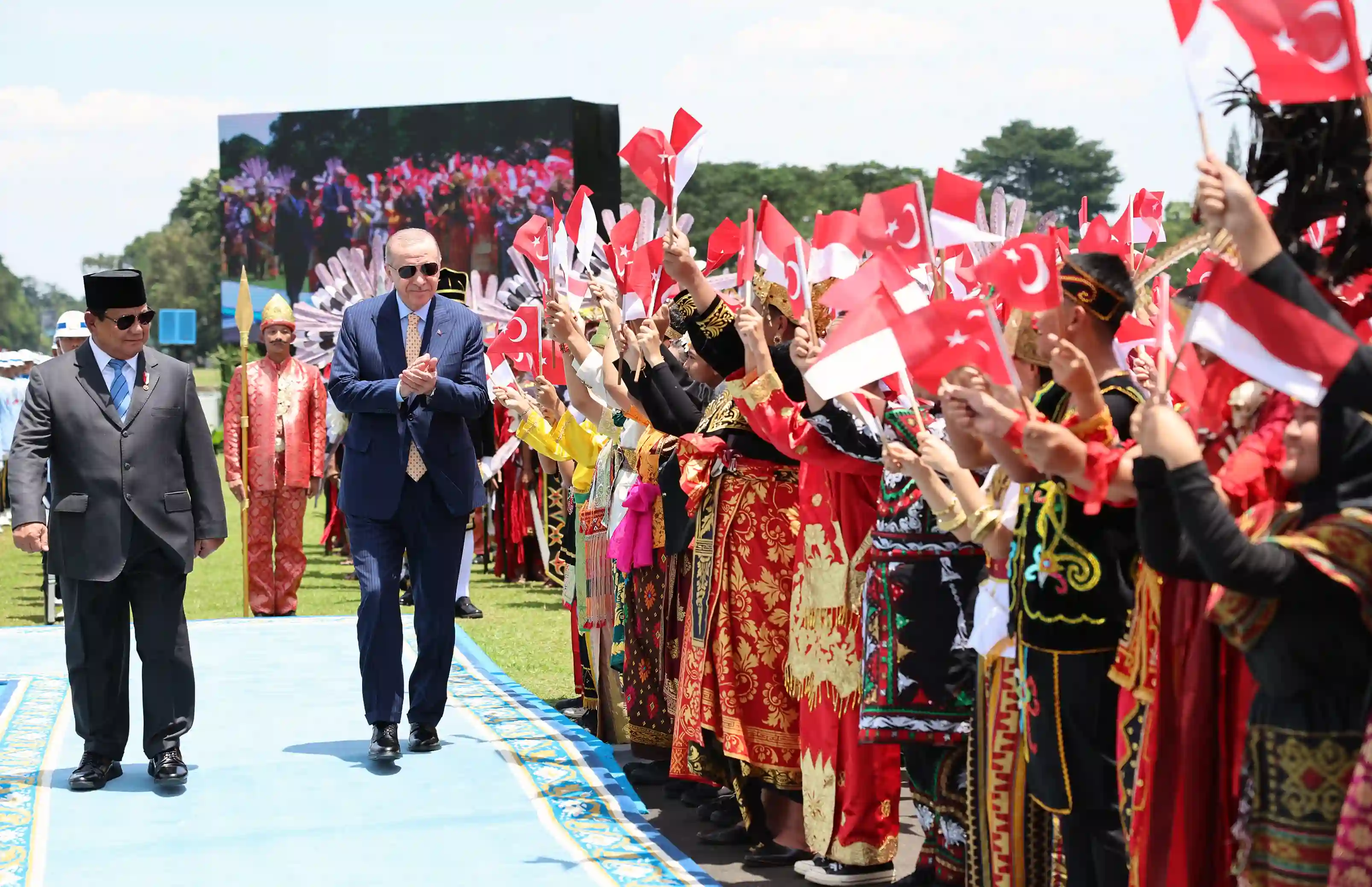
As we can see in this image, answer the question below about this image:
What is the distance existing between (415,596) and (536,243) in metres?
1.62

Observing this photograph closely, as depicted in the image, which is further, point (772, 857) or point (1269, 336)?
point (772, 857)

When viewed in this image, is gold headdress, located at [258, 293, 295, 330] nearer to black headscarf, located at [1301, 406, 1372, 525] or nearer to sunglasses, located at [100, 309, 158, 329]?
sunglasses, located at [100, 309, 158, 329]

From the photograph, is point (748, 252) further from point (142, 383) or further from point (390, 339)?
point (142, 383)

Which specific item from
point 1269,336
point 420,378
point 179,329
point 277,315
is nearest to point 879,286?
point 1269,336

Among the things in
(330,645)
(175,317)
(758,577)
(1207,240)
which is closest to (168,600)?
(758,577)

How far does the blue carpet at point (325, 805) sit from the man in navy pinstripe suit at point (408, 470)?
0.36 meters

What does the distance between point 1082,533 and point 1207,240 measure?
67 centimetres

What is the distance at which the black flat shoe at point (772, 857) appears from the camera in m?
5.20

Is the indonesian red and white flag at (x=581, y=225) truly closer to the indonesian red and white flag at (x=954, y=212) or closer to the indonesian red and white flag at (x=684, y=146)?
the indonesian red and white flag at (x=684, y=146)

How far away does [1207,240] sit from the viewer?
3223 millimetres

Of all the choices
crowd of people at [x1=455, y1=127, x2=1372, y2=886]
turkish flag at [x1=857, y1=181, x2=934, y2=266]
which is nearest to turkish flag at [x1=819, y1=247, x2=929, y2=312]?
turkish flag at [x1=857, y1=181, x2=934, y2=266]

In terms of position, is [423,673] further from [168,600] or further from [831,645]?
[831,645]

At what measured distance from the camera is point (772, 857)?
521 cm

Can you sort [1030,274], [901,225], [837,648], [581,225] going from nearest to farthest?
1. [1030,274]
2. [901,225]
3. [837,648]
4. [581,225]
